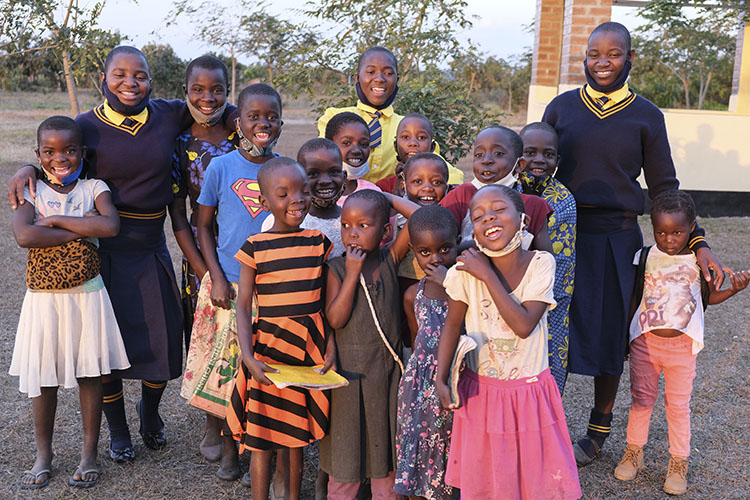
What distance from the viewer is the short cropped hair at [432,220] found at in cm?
257

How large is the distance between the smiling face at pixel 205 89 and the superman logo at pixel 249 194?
45 centimetres

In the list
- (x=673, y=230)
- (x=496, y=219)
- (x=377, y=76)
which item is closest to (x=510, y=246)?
(x=496, y=219)

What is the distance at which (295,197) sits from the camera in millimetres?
2664

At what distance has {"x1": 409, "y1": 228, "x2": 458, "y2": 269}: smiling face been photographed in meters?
2.57

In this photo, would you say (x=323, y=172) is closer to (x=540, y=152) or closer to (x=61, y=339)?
(x=540, y=152)

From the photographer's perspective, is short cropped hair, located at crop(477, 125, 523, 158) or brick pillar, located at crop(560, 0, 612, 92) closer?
short cropped hair, located at crop(477, 125, 523, 158)

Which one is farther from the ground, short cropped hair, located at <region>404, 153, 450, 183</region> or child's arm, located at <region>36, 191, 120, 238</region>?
short cropped hair, located at <region>404, 153, 450, 183</region>

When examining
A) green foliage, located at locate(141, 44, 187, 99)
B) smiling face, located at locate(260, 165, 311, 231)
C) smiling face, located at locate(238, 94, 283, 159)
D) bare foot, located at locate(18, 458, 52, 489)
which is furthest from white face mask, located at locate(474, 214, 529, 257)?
green foliage, located at locate(141, 44, 187, 99)

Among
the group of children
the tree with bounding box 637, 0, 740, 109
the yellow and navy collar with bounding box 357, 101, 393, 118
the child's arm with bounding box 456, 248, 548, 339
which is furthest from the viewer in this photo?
the tree with bounding box 637, 0, 740, 109

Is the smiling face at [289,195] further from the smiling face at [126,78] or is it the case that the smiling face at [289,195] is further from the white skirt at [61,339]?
the white skirt at [61,339]

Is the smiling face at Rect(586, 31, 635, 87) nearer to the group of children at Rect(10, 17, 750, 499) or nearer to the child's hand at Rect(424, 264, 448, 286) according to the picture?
the group of children at Rect(10, 17, 750, 499)

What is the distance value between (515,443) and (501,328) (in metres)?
0.40

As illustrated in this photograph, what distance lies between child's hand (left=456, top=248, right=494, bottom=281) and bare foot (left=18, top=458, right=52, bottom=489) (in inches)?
85.1

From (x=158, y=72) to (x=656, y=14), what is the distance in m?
17.4
